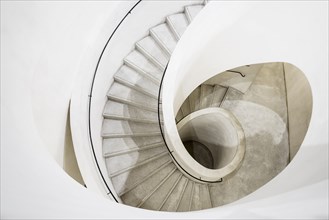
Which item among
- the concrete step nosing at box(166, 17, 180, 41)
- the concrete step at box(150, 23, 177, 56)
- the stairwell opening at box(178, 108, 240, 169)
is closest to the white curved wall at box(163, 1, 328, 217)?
the concrete step at box(150, 23, 177, 56)

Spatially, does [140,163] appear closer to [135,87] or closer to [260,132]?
[135,87]

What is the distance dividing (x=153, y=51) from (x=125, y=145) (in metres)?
2.17

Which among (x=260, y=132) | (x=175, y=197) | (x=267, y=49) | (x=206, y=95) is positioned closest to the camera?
(x=267, y=49)

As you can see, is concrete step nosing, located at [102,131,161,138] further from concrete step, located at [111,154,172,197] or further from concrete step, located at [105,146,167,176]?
concrete step, located at [111,154,172,197]

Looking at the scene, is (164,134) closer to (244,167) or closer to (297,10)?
(244,167)

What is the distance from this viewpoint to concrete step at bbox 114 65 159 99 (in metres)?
5.92

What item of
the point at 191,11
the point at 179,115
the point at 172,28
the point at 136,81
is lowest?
the point at 179,115

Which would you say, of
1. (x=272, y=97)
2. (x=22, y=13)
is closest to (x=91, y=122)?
(x=22, y=13)

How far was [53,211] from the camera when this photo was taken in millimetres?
2057

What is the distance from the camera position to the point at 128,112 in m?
5.85

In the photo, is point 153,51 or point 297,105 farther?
point 297,105

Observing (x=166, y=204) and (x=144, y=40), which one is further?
(x=144, y=40)

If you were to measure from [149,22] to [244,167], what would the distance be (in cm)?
401

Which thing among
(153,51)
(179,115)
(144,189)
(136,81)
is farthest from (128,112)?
(179,115)
